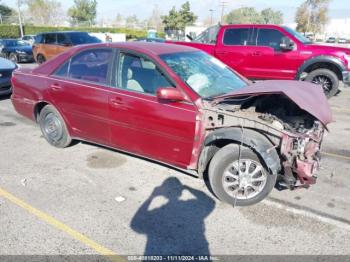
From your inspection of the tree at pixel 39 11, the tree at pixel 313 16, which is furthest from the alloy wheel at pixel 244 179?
the tree at pixel 39 11

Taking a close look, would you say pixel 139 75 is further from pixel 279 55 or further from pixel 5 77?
pixel 279 55

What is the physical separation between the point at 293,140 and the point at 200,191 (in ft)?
4.03

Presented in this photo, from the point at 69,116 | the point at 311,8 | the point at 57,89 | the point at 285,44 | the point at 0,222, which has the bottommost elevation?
the point at 0,222

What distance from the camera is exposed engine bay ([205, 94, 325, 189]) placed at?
10.5ft

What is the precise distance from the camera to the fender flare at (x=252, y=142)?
317cm

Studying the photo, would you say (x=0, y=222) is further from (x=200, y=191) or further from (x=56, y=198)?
(x=200, y=191)

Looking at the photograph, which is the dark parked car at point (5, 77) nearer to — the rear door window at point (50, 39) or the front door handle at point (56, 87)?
the front door handle at point (56, 87)

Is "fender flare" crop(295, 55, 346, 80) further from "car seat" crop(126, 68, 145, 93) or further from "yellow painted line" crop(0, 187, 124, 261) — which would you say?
"yellow painted line" crop(0, 187, 124, 261)

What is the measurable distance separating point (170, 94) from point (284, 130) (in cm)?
122

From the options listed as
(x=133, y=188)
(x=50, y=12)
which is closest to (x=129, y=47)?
(x=133, y=188)

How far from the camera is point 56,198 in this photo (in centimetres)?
362

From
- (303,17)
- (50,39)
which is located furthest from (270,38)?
(303,17)

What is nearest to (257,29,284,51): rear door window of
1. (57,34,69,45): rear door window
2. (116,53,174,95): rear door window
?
(116,53,174,95): rear door window

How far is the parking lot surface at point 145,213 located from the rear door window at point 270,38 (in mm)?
4915
